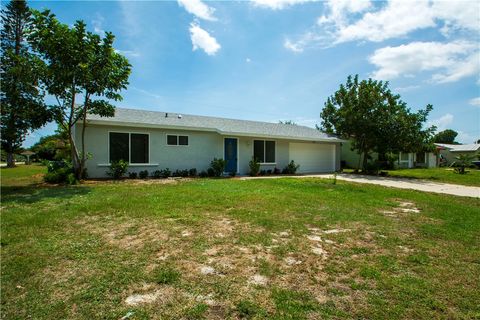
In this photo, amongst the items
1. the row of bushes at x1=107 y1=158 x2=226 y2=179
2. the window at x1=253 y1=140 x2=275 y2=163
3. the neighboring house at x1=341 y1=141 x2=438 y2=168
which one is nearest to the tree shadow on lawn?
the row of bushes at x1=107 y1=158 x2=226 y2=179

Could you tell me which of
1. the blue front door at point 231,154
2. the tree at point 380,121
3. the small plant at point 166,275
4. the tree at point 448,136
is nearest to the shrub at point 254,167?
the blue front door at point 231,154

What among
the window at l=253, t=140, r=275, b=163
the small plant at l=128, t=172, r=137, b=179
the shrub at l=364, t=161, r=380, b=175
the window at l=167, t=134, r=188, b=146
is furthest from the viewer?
the shrub at l=364, t=161, r=380, b=175

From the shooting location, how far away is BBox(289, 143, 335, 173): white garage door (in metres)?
18.4

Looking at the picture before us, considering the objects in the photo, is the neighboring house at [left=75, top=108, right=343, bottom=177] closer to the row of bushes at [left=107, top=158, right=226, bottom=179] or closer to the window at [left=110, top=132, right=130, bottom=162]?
the window at [left=110, top=132, right=130, bottom=162]

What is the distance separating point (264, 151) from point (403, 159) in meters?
19.9

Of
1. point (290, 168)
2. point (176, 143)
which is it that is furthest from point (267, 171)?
point (176, 143)

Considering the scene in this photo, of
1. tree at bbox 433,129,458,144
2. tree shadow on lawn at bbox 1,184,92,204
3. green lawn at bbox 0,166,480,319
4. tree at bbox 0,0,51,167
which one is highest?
tree at bbox 433,129,458,144

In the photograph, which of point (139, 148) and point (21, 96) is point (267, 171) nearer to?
point (139, 148)

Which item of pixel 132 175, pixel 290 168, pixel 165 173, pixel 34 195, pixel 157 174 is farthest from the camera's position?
pixel 290 168

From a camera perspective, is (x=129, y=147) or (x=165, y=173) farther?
(x=165, y=173)

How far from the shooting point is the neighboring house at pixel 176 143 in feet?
38.8

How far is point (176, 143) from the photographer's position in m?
13.7

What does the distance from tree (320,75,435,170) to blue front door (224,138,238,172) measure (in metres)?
9.50

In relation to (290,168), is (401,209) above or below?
below
